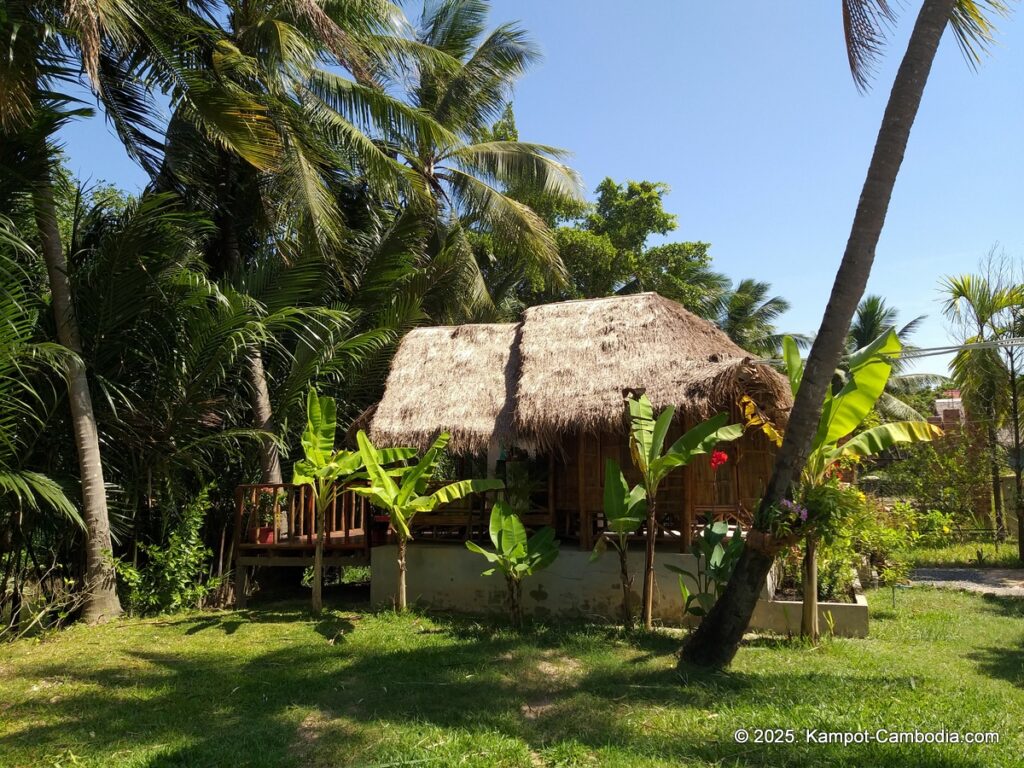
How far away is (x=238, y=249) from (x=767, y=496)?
9073 millimetres

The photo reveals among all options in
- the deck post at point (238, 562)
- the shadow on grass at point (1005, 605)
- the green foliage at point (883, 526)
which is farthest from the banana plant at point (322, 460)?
the shadow on grass at point (1005, 605)

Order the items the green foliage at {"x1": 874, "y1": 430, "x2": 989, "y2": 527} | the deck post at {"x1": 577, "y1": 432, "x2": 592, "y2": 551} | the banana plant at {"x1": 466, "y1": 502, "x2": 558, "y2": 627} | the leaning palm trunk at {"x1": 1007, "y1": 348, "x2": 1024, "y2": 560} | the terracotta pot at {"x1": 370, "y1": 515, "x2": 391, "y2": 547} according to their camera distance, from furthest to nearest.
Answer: the green foliage at {"x1": 874, "y1": 430, "x2": 989, "y2": 527}
the leaning palm trunk at {"x1": 1007, "y1": 348, "x2": 1024, "y2": 560}
the terracotta pot at {"x1": 370, "y1": 515, "x2": 391, "y2": 547}
the deck post at {"x1": 577, "y1": 432, "x2": 592, "y2": 551}
the banana plant at {"x1": 466, "y1": 502, "x2": 558, "y2": 627}

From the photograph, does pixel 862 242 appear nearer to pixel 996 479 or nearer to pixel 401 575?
pixel 401 575

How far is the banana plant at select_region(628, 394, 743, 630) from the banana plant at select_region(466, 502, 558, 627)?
42.9 inches

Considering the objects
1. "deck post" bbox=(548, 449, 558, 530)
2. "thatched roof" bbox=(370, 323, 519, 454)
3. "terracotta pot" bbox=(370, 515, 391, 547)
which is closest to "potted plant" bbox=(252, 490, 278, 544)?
"terracotta pot" bbox=(370, 515, 391, 547)

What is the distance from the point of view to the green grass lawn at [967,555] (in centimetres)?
1313

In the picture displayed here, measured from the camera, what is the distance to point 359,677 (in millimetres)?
5914

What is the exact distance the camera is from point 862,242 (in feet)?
18.0

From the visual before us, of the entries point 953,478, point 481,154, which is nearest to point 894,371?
point 953,478

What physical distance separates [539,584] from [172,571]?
179 inches

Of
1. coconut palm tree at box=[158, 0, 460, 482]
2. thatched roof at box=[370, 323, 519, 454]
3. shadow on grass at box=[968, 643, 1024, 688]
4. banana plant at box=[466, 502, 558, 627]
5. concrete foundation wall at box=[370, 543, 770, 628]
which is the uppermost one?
coconut palm tree at box=[158, 0, 460, 482]

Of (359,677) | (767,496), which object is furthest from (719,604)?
(359,677)

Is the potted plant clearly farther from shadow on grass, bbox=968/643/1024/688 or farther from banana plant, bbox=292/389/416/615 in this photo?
shadow on grass, bbox=968/643/1024/688

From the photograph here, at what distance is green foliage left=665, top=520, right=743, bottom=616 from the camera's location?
682 cm
